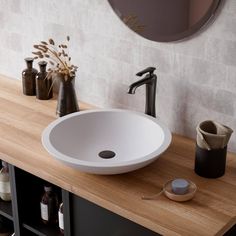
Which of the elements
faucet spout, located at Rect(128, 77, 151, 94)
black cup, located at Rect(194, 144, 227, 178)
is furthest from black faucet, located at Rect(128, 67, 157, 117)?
black cup, located at Rect(194, 144, 227, 178)

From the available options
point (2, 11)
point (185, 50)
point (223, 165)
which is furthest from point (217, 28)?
point (2, 11)

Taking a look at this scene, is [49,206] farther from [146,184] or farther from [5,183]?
[146,184]

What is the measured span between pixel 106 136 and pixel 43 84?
1.59 feet

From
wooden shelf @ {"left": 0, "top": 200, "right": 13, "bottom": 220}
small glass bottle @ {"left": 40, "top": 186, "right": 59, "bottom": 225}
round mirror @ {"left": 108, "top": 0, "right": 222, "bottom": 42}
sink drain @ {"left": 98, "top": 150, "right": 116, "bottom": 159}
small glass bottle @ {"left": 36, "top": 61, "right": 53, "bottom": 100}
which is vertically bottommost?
wooden shelf @ {"left": 0, "top": 200, "right": 13, "bottom": 220}

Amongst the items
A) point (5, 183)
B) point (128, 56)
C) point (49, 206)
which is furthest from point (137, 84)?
point (5, 183)

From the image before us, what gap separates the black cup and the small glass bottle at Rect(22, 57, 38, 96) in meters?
1.02

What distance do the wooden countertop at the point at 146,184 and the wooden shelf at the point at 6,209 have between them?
1.18ft

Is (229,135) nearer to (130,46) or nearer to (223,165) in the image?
(223,165)

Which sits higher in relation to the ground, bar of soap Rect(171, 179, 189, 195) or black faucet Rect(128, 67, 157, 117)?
black faucet Rect(128, 67, 157, 117)

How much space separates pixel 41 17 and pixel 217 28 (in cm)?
98

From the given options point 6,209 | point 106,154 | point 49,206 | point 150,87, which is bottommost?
point 6,209

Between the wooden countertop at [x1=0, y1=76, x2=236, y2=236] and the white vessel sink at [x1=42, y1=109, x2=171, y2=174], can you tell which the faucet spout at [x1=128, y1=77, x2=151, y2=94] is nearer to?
the white vessel sink at [x1=42, y1=109, x2=171, y2=174]

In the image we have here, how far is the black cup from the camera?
2291mm

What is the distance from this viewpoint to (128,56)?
8.93ft
